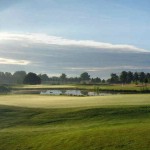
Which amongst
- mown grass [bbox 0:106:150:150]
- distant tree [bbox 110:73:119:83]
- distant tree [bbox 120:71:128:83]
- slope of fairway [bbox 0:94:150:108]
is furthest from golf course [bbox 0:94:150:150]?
distant tree [bbox 110:73:119:83]

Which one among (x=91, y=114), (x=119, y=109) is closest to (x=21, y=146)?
(x=91, y=114)

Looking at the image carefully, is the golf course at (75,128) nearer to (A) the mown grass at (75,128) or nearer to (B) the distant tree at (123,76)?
(A) the mown grass at (75,128)

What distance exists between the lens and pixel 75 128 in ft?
77.9

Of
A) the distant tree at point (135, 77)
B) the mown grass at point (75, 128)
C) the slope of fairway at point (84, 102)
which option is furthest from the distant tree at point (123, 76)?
the mown grass at point (75, 128)

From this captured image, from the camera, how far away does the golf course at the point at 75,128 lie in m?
19.3

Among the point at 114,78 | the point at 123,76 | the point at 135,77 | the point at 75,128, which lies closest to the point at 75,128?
the point at 75,128

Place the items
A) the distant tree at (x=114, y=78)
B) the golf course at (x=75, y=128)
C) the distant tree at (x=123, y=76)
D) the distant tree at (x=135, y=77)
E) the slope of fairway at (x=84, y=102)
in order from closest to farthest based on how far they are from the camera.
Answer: the golf course at (x=75, y=128)
the slope of fairway at (x=84, y=102)
the distant tree at (x=135, y=77)
the distant tree at (x=123, y=76)
the distant tree at (x=114, y=78)

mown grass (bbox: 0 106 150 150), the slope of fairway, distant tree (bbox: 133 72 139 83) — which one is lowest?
mown grass (bbox: 0 106 150 150)

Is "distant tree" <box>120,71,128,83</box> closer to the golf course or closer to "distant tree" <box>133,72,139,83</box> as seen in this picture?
"distant tree" <box>133,72,139,83</box>

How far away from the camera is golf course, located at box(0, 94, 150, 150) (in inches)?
759

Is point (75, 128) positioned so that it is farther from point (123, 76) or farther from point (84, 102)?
point (123, 76)

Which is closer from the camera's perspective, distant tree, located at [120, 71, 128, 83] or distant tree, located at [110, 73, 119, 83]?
distant tree, located at [120, 71, 128, 83]

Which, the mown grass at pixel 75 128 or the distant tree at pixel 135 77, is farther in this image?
the distant tree at pixel 135 77

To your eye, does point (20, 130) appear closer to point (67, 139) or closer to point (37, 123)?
point (37, 123)
